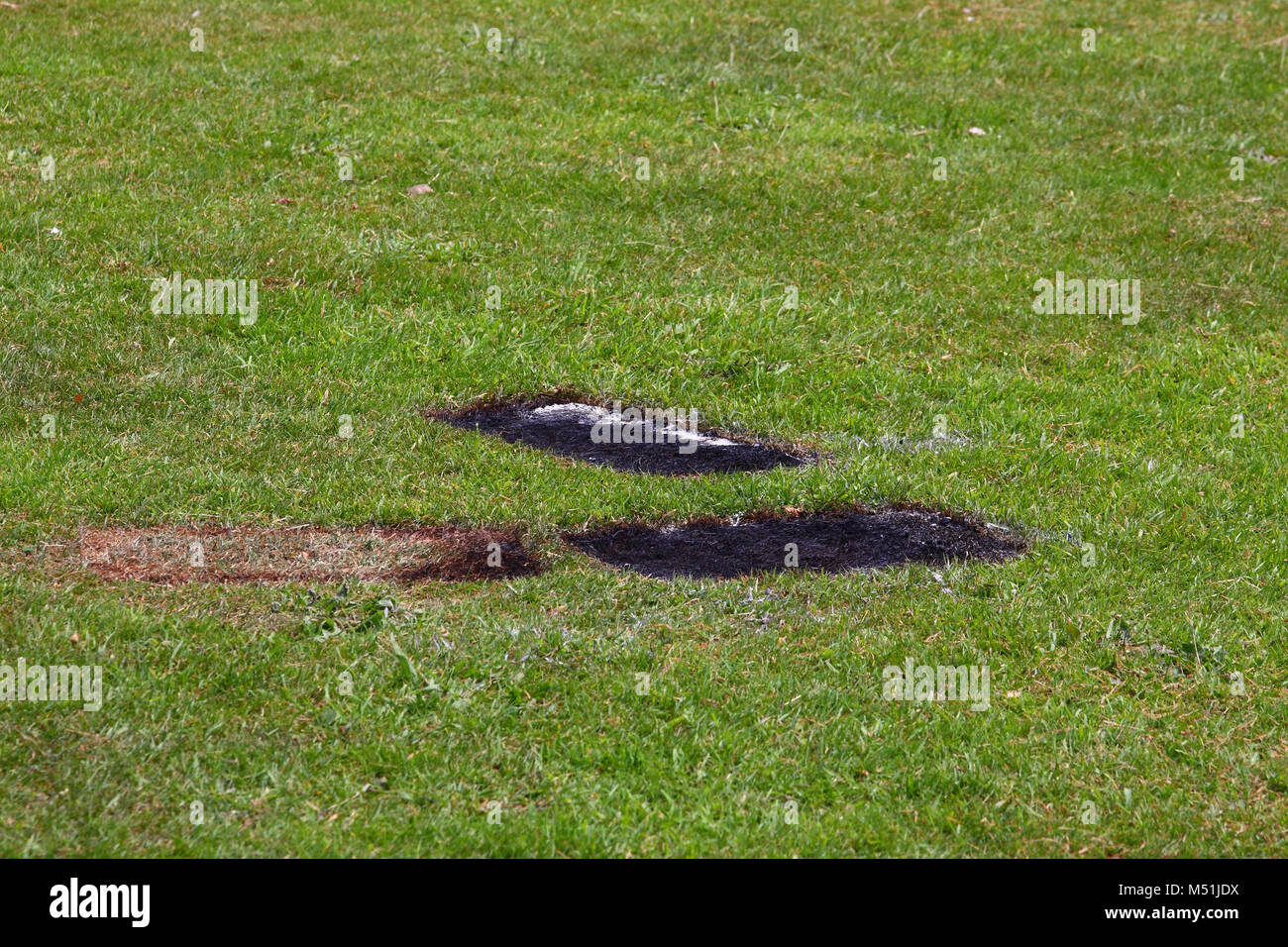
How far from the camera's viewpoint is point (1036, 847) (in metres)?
5.37

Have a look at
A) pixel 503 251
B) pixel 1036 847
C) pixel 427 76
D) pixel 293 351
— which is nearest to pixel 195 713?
pixel 1036 847

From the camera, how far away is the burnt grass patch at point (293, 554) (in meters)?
7.06

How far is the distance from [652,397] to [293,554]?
3.36m

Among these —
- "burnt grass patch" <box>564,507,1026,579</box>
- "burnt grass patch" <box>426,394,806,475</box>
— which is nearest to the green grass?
"burnt grass patch" <box>564,507,1026,579</box>

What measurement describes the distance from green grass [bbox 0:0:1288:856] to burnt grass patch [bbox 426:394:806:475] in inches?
10.7

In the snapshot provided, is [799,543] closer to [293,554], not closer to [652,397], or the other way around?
[652,397]

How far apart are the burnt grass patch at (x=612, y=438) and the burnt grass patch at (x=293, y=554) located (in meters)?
1.47

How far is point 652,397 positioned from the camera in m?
9.89

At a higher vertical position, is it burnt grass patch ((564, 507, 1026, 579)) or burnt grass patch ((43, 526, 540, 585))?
burnt grass patch ((43, 526, 540, 585))

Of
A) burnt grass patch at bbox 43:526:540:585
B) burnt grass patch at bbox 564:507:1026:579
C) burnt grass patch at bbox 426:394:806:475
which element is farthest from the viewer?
burnt grass patch at bbox 426:394:806:475

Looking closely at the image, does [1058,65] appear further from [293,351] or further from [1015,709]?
[1015,709]

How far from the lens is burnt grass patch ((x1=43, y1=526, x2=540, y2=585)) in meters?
7.06

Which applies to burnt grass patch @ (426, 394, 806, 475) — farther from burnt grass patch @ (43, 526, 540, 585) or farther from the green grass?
burnt grass patch @ (43, 526, 540, 585)

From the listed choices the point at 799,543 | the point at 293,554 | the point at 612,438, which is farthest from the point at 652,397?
the point at 293,554
